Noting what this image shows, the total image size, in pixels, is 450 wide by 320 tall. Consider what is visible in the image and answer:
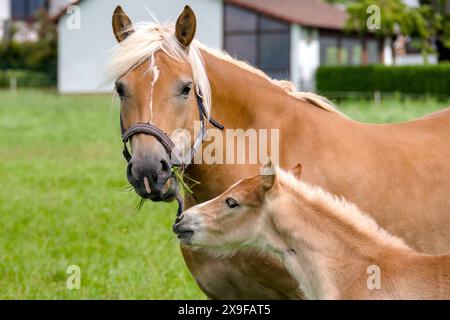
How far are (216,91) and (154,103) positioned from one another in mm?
547

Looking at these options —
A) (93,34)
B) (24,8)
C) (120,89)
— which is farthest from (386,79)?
(24,8)

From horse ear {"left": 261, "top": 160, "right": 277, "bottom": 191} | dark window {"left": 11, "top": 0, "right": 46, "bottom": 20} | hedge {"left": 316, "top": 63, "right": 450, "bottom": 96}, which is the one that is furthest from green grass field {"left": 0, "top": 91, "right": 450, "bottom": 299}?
dark window {"left": 11, "top": 0, "right": 46, "bottom": 20}

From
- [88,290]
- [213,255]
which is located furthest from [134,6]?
[213,255]

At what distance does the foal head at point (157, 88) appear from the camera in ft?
13.6

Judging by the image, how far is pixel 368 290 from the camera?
4168 mm

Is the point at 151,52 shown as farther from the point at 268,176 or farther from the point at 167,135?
the point at 268,176

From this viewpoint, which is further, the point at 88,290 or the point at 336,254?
the point at 88,290

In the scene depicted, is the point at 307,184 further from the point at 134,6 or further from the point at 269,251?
the point at 134,6

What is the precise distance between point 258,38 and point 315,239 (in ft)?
98.0

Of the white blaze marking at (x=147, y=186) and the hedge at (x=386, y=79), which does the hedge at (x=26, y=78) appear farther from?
the white blaze marking at (x=147, y=186)

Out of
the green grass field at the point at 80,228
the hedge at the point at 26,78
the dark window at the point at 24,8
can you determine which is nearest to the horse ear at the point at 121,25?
the green grass field at the point at 80,228

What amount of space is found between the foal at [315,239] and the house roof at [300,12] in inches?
1124

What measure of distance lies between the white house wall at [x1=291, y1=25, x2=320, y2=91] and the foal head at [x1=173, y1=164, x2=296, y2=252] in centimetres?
2799

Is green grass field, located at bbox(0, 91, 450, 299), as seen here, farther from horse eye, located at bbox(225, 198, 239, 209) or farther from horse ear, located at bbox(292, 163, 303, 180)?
horse ear, located at bbox(292, 163, 303, 180)
